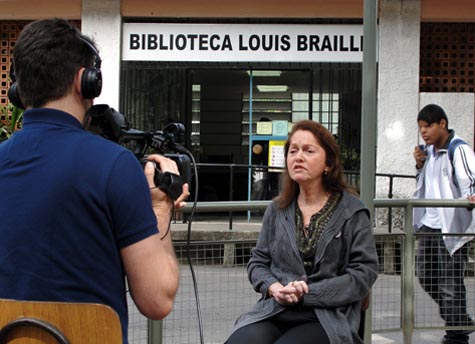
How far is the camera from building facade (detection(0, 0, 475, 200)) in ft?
38.7

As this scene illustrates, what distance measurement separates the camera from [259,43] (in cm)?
1198

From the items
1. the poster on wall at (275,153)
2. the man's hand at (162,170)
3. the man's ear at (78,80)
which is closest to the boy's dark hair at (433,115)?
the man's hand at (162,170)

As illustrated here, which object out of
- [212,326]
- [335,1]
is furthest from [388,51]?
[212,326]

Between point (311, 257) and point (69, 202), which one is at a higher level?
point (69, 202)

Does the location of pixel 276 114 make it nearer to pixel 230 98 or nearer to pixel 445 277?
pixel 230 98

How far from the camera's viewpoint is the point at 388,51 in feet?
38.9

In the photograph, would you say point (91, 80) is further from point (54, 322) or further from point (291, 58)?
point (291, 58)

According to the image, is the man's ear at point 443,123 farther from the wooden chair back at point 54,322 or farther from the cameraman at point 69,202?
the wooden chair back at point 54,322

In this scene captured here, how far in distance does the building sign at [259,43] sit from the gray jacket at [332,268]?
28.2 ft

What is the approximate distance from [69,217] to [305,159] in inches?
81.0

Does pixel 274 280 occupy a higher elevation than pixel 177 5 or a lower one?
lower

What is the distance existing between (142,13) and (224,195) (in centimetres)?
366

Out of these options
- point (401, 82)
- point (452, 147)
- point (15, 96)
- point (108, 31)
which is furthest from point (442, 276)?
point (108, 31)

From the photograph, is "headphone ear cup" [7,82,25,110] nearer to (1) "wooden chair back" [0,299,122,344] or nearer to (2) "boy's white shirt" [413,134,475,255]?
(1) "wooden chair back" [0,299,122,344]
